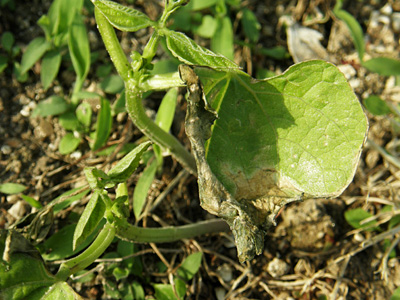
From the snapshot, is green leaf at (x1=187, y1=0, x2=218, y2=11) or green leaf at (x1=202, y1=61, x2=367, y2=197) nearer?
green leaf at (x1=202, y1=61, x2=367, y2=197)

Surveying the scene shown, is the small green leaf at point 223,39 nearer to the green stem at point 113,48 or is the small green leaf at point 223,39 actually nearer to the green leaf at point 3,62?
the green stem at point 113,48

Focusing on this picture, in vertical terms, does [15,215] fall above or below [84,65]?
below

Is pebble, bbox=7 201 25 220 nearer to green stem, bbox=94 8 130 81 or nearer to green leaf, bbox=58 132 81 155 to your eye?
green leaf, bbox=58 132 81 155

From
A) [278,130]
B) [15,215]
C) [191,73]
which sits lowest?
[15,215]

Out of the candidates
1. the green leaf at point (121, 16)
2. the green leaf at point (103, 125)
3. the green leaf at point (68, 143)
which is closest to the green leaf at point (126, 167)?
the green leaf at point (121, 16)

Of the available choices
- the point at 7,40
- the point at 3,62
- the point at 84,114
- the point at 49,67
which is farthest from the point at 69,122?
the point at 7,40

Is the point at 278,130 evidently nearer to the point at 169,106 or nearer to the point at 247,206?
the point at 247,206

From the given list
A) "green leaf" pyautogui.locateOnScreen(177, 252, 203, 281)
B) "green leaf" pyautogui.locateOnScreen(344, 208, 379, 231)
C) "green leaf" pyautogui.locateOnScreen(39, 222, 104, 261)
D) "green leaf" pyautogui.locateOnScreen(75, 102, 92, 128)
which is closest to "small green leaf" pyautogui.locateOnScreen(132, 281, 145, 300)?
"green leaf" pyautogui.locateOnScreen(177, 252, 203, 281)

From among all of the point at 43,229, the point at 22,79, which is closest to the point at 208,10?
the point at 22,79
